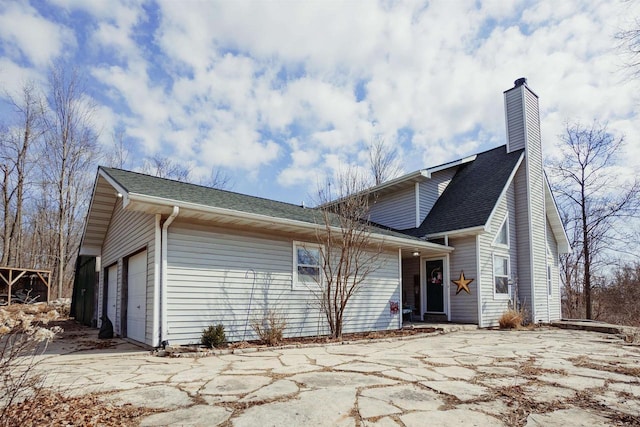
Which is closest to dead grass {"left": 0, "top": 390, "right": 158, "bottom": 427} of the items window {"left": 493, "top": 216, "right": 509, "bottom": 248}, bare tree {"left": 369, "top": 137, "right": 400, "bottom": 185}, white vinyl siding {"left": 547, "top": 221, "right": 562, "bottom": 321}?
window {"left": 493, "top": 216, "right": 509, "bottom": 248}

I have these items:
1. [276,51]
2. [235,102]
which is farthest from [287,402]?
[235,102]

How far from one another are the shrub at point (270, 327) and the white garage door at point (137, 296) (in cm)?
220

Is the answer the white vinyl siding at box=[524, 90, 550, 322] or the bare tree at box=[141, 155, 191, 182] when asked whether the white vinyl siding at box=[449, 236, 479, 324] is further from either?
the bare tree at box=[141, 155, 191, 182]

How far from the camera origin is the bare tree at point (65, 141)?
21984 millimetres

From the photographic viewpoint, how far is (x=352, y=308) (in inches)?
384

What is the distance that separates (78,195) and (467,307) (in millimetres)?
21988

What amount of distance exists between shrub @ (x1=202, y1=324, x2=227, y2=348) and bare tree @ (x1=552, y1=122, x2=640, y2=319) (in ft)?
59.7

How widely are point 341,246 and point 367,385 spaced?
16.7 feet

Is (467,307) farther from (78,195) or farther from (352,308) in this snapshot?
(78,195)

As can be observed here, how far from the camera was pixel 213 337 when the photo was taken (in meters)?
6.91

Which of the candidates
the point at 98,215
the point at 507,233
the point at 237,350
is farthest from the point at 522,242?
the point at 98,215

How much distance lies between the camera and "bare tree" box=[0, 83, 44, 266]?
71.4 feet

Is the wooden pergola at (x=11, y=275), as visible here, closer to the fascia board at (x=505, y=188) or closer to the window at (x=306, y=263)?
the window at (x=306, y=263)

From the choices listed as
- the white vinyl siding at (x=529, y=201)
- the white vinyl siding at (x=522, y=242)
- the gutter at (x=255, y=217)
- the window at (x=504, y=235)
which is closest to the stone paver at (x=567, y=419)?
the gutter at (x=255, y=217)
